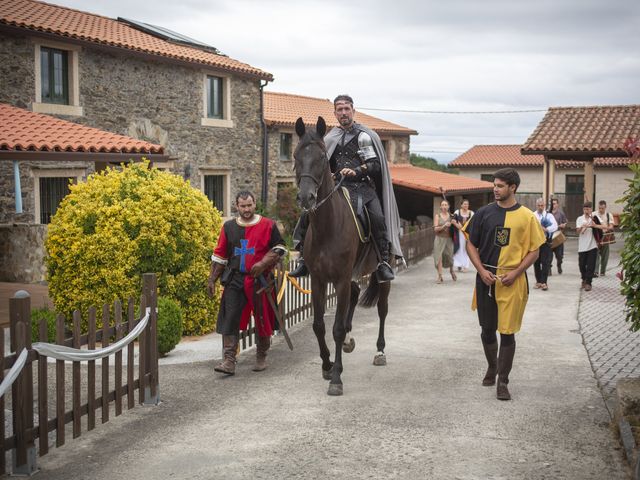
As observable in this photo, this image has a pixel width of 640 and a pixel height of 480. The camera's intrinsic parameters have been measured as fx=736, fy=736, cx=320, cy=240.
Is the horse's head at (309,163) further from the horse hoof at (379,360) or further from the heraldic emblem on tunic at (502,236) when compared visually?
the horse hoof at (379,360)

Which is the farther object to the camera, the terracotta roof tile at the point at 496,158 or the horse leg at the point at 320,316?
the terracotta roof tile at the point at 496,158

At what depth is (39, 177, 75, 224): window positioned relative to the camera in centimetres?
1761

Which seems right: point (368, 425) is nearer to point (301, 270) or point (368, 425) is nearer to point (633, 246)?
point (301, 270)

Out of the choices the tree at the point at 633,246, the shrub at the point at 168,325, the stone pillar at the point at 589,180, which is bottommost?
the shrub at the point at 168,325

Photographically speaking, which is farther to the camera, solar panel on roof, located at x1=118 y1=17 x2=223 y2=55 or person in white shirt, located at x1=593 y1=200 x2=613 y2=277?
solar panel on roof, located at x1=118 y1=17 x2=223 y2=55

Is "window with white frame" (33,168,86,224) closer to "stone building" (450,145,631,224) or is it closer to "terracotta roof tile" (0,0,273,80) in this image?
"terracotta roof tile" (0,0,273,80)

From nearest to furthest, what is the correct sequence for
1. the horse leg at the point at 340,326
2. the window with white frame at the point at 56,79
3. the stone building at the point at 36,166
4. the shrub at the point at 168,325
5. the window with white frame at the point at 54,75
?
the horse leg at the point at 340,326, the shrub at the point at 168,325, the stone building at the point at 36,166, the window with white frame at the point at 56,79, the window with white frame at the point at 54,75

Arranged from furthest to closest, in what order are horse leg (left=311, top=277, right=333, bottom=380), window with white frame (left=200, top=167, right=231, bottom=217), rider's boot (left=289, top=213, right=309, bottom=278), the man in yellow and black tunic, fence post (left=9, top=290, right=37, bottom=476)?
window with white frame (left=200, top=167, right=231, bottom=217), rider's boot (left=289, top=213, right=309, bottom=278), horse leg (left=311, top=277, right=333, bottom=380), the man in yellow and black tunic, fence post (left=9, top=290, right=37, bottom=476)

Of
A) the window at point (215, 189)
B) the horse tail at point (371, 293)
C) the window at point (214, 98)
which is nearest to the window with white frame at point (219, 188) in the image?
the window at point (215, 189)

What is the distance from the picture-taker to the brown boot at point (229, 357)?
777 centimetres

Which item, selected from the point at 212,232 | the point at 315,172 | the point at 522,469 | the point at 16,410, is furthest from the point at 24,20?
the point at 522,469

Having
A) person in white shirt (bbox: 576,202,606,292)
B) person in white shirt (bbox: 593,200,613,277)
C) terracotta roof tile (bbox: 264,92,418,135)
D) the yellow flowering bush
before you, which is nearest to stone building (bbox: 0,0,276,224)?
terracotta roof tile (bbox: 264,92,418,135)

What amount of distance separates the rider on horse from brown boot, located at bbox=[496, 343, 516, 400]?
176 cm

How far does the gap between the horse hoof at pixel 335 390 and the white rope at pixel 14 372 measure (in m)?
3.00
